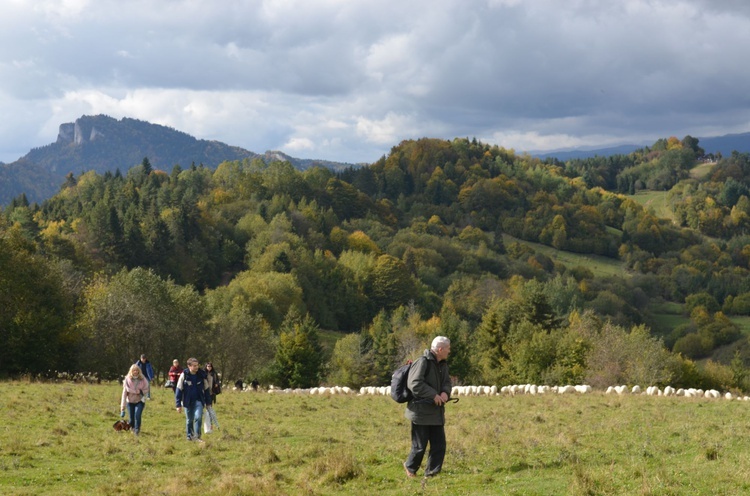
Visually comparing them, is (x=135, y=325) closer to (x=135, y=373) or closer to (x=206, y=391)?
(x=135, y=373)

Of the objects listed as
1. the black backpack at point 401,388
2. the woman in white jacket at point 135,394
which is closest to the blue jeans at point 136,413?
the woman in white jacket at point 135,394

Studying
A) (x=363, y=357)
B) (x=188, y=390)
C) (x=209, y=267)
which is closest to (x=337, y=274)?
(x=209, y=267)

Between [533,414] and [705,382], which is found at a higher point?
[533,414]

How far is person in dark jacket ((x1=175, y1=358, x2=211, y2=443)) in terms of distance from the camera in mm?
19484

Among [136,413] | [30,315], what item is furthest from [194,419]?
[30,315]

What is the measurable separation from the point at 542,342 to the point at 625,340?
1441 centimetres

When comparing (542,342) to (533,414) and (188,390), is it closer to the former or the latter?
(533,414)

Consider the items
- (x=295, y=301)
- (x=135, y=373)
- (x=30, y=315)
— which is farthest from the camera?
(x=295, y=301)

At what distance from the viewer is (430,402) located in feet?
41.7

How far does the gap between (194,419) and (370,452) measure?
614 centimetres

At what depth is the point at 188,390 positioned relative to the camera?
64.1 ft

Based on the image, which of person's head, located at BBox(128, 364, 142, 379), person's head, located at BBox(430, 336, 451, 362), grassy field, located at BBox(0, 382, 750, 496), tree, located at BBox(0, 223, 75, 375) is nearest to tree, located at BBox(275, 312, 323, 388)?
tree, located at BBox(0, 223, 75, 375)

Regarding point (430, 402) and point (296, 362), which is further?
point (296, 362)

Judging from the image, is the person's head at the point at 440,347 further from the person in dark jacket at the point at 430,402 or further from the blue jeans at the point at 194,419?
the blue jeans at the point at 194,419
